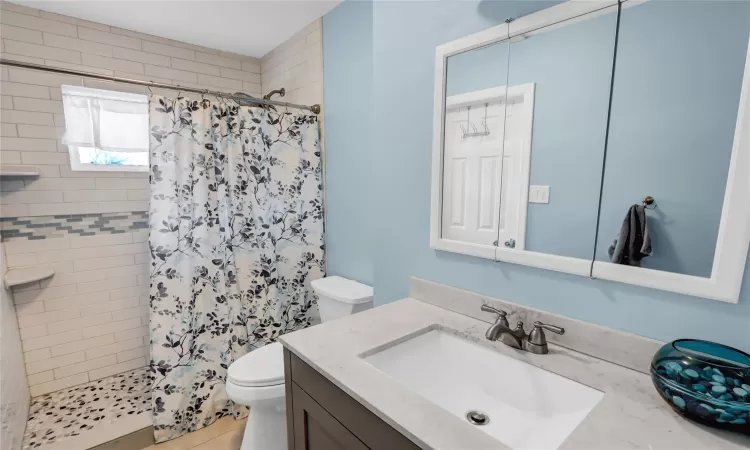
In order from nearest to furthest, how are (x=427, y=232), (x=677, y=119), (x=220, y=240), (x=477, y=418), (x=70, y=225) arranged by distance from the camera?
(x=677, y=119) → (x=477, y=418) → (x=427, y=232) → (x=220, y=240) → (x=70, y=225)

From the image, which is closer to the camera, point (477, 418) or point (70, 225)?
point (477, 418)

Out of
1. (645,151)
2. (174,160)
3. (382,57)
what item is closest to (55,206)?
(174,160)

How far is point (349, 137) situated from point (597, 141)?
4.61ft

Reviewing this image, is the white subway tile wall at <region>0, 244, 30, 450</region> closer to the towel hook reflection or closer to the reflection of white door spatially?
the reflection of white door

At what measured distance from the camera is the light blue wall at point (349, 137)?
74.4 inches

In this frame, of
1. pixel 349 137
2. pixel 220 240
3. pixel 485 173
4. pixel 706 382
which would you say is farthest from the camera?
pixel 349 137

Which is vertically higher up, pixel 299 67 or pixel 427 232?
pixel 299 67

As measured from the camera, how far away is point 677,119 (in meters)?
0.77

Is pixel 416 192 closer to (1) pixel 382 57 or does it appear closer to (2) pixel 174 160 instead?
(1) pixel 382 57

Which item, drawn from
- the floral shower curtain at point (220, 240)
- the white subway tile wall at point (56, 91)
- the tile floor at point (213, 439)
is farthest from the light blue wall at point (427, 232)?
the white subway tile wall at point (56, 91)

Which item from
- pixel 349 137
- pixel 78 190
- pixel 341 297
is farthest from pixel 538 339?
pixel 78 190

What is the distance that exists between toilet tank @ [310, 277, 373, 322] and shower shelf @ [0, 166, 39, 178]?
5.53 ft

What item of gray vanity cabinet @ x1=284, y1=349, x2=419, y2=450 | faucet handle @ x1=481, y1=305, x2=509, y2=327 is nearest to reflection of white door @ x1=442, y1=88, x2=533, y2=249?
faucet handle @ x1=481, y1=305, x2=509, y2=327

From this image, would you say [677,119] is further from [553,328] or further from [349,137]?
[349,137]
